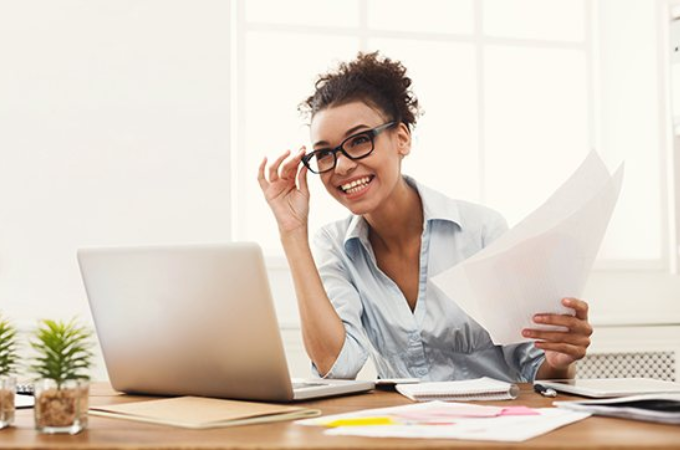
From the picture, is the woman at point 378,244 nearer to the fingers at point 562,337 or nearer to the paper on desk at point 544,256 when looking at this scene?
the fingers at point 562,337

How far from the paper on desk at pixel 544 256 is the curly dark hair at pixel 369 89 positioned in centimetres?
72

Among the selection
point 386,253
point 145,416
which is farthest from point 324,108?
point 145,416

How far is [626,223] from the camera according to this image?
312 centimetres

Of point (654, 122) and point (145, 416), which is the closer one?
point (145, 416)

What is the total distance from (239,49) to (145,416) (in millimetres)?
1979

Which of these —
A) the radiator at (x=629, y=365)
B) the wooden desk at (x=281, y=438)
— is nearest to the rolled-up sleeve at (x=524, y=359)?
the wooden desk at (x=281, y=438)

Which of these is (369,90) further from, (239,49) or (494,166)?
(494,166)

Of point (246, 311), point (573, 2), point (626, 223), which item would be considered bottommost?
point (246, 311)

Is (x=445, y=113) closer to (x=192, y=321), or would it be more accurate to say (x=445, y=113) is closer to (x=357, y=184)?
(x=357, y=184)

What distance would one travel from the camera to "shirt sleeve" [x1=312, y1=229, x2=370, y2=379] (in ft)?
5.70

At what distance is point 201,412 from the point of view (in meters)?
1.08

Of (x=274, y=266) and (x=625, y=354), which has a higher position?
(x=274, y=266)

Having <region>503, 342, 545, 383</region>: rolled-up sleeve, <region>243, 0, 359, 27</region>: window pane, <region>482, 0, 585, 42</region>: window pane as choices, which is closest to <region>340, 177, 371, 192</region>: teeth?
<region>503, 342, 545, 383</region>: rolled-up sleeve

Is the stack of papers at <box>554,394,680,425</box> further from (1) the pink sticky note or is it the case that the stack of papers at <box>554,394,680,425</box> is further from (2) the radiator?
(2) the radiator
